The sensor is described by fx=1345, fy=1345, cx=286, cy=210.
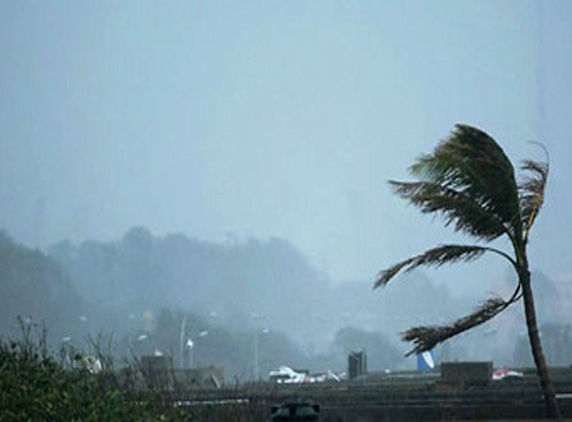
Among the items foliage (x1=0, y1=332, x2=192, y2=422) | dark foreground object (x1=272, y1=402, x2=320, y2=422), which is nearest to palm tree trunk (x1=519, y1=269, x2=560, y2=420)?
foliage (x1=0, y1=332, x2=192, y2=422)

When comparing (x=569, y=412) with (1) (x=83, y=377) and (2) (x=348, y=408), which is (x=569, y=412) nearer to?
(2) (x=348, y=408)

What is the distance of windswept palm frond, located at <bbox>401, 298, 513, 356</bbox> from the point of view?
25.1 meters

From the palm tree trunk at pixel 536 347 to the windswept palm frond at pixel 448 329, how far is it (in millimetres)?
397

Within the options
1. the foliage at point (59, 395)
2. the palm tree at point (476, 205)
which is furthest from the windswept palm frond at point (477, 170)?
the foliage at point (59, 395)

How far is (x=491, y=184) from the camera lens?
2462 cm

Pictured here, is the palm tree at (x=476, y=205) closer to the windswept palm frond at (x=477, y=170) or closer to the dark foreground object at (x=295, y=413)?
the windswept palm frond at (x=477, y=170)

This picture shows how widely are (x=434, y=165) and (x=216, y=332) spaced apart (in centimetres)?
13431

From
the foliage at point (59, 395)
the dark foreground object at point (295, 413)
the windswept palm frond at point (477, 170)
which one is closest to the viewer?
the foliage at point (59, 395)

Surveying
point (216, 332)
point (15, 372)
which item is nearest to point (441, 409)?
point (15, 372)

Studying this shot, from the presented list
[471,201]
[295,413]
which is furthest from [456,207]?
[295,413]

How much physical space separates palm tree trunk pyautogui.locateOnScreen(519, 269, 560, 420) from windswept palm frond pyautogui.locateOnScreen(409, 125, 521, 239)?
1.18m

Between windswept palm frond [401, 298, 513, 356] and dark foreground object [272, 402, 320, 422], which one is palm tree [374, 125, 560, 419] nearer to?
windswept palm frond [401, 298, 513, 356]

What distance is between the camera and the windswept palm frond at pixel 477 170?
24609 millimetres

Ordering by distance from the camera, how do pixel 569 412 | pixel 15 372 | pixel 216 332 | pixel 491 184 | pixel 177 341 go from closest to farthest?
pixel 15 372 < pixel 491 184 < pixel 569 412 < pixel 177 341 < pixel 216 332
